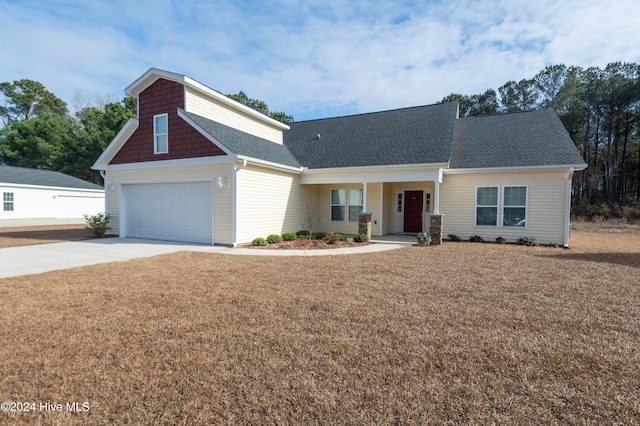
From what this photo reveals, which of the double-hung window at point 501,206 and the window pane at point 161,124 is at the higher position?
the window pane at point 161,124

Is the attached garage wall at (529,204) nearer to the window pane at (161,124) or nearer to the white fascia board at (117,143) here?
the window pane at (161,124)

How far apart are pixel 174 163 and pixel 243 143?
2705 mm

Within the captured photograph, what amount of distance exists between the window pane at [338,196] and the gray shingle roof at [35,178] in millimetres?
20807

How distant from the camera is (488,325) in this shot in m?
3.98

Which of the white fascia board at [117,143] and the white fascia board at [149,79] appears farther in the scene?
the white fascia board at [117,143]

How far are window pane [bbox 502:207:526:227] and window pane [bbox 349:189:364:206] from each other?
592 cm

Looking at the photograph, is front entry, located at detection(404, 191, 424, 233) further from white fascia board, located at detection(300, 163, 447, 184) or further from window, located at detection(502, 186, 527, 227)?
window, located at detection(502, 186, 527, 227)

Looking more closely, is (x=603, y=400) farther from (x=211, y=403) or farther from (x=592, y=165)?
(x=592, y=165)

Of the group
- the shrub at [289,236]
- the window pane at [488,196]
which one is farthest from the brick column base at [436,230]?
the shrub at [289,236]

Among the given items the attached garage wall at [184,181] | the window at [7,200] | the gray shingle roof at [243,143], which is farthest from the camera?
the window at [7,200]

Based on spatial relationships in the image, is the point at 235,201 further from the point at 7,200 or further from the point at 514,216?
the point at 7,200

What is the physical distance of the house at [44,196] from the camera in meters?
20.2

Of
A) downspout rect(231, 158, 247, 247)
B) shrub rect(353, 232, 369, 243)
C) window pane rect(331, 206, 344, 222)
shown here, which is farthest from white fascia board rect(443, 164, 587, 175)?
downspout rect(231, 158, 247, 247)

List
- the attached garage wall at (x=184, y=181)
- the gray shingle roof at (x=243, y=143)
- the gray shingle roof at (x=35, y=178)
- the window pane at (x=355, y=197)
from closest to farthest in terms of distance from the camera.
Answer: the attached garage wall at (x=184, y=181) < the gray shingle roof at (x=243, y=143) < the window pane at (x=355, y=197) < the gray shingle roof at (x=35, y=178)
